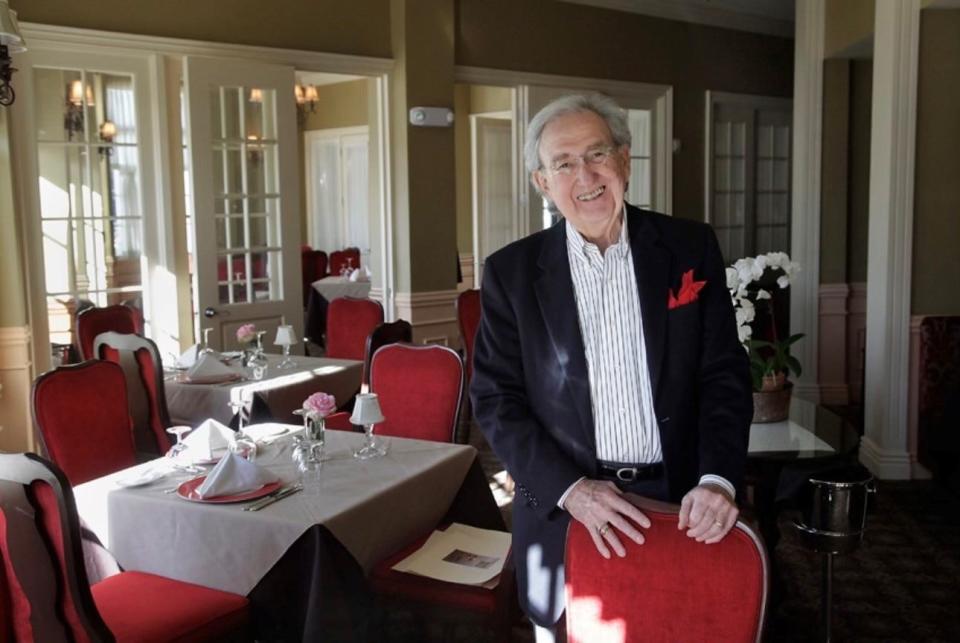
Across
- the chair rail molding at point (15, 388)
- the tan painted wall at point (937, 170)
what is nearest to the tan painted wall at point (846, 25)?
the tan painted wall at point (937, 170)

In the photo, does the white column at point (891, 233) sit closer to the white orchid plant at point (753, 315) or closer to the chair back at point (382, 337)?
the white orchid plant at point (753, 315)

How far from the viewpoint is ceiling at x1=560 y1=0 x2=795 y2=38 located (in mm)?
8094

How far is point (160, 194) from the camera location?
585 cm

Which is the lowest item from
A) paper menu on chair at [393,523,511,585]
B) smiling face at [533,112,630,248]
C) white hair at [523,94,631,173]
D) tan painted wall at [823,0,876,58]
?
paper menu on chair at [393,523,511,585]

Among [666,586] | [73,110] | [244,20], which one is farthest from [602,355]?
[244,20]

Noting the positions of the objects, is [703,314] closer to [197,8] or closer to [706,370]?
[706,370]

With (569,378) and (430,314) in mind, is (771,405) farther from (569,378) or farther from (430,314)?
(430,314)

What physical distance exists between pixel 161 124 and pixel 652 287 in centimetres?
468

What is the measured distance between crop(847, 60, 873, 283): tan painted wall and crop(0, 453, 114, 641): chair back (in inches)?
234

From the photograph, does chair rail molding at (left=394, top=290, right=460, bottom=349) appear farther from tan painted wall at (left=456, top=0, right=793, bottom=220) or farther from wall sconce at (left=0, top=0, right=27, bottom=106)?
wall sconce at (left=0, top=0, right=27, bottom=106)

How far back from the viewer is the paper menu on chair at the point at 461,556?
277cm

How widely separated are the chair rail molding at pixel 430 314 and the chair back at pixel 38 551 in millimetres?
4749

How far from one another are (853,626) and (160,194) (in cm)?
454

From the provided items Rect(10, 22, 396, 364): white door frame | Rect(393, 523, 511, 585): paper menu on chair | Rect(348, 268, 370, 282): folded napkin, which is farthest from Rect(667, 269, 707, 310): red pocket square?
Rect(348, 268, 370, 282): folded napkin
